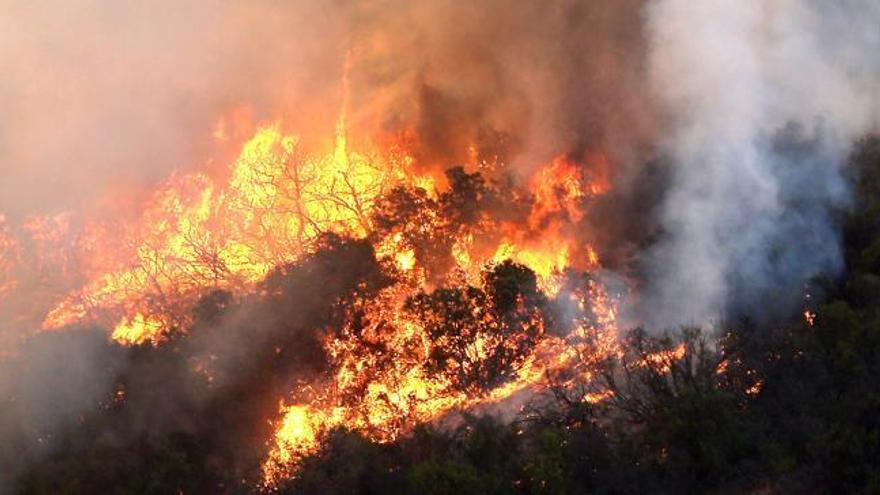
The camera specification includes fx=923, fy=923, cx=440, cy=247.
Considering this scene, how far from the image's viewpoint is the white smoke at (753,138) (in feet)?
56.0

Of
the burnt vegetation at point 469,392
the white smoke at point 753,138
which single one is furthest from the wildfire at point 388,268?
the white smoke at point 753,138

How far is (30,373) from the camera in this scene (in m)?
A: 22.0

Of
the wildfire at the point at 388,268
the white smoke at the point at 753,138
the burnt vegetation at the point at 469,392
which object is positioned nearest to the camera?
the burnt vegetation at the point at 469,392

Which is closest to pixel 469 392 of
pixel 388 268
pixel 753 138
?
pixel 388 268

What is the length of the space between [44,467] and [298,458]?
588cm

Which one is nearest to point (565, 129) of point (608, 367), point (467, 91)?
point (467, 91)

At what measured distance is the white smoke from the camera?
17.1 m

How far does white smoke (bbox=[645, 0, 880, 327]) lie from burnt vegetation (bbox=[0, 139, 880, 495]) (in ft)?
2.33

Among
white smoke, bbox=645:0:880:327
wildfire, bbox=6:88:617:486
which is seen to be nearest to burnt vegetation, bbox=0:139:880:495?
wildfire, bbox=6:88:617:486

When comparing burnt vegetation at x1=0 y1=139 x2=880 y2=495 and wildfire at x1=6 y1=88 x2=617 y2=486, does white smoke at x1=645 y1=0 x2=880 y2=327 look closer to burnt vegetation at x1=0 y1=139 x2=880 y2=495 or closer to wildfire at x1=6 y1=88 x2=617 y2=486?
burnt vegetation at x1=0 y1=139 x2=880 y2=495

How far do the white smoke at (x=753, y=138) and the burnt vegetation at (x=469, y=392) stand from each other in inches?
28.0

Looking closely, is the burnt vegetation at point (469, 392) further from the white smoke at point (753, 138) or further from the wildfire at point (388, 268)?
the white smoke at point (753, 138)

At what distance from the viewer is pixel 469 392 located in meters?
18.1

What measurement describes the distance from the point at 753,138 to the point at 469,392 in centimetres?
758
